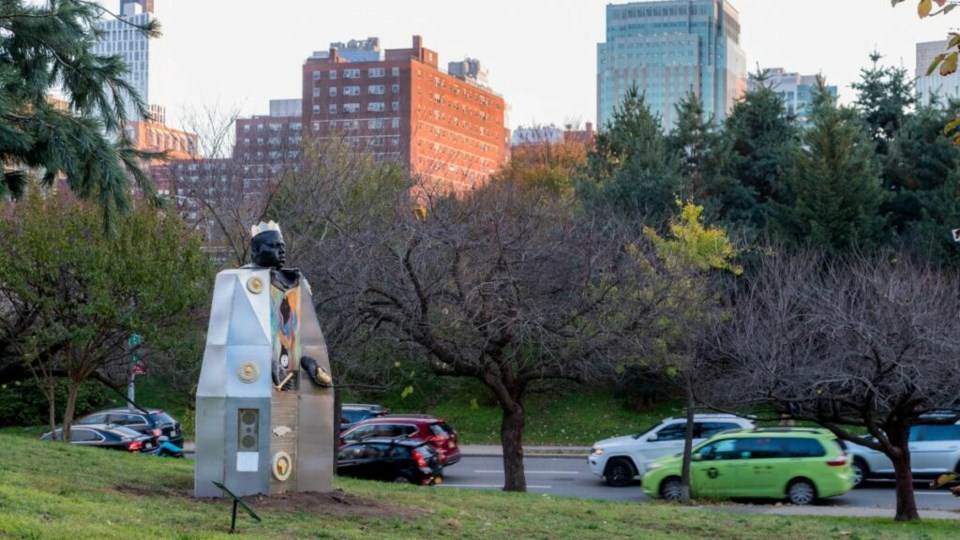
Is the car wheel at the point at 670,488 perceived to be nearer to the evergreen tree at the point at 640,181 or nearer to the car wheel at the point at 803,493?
the car wheel at the point at 803,493

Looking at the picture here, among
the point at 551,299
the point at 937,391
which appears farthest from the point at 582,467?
the point at 937,391

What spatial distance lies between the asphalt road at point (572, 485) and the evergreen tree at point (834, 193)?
9.88m

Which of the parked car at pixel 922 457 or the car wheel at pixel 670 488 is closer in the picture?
the car wheel at pixel 670 488

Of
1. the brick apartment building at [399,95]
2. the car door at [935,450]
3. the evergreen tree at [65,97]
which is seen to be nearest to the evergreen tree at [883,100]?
the car door at [935,450]

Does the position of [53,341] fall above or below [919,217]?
below

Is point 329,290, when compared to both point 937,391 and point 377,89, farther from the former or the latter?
point 377,89

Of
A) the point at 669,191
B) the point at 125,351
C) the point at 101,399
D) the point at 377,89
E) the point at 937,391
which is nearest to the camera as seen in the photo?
the point at 937,391

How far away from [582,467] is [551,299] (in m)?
12.3

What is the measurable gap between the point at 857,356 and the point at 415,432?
450 inches

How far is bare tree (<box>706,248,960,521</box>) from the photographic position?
19.4 meters

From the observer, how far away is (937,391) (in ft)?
63.1

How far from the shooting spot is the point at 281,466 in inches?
592

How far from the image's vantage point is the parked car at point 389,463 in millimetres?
25438

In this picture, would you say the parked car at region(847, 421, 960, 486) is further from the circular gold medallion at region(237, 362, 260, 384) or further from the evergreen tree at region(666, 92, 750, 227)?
the circular gold medallion at region(237, 362, 260, 384)
